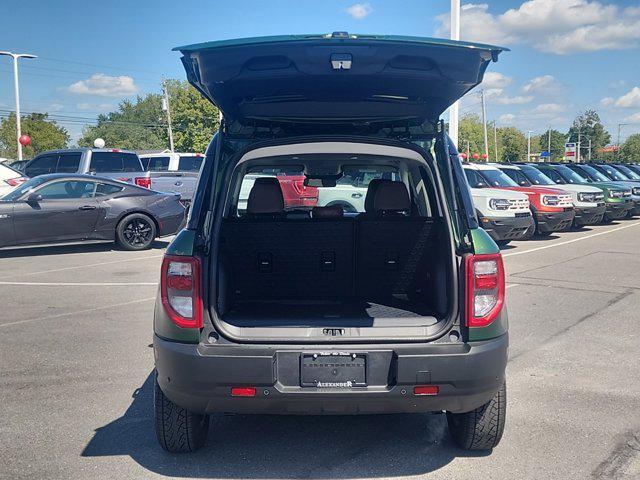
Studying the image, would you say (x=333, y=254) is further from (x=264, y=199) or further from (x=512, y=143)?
(x=512, y=143)

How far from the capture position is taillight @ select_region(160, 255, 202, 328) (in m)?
3.42

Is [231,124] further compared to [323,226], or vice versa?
[323,226]

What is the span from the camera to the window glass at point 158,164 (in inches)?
914

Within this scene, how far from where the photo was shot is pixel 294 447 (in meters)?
3.95

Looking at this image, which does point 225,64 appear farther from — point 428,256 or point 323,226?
point 428,256

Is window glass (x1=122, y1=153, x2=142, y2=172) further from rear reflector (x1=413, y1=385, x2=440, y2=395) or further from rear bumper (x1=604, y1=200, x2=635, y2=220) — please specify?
rear reflector (x1=413, y1=385, x2=440, y2=395)

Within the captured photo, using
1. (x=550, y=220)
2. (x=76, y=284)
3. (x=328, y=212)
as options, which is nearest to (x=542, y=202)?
A: (x=550, y=220)

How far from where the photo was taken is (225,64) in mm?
3336

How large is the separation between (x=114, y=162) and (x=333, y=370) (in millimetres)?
15801

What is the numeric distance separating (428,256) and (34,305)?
218 inches

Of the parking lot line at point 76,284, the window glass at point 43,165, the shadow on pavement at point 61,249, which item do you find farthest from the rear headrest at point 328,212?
the window glass at point 43,165

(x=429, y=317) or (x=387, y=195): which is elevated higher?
(x=387, y=195)

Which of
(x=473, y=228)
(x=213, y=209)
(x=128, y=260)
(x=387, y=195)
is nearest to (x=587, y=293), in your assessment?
(x=387, y=195)

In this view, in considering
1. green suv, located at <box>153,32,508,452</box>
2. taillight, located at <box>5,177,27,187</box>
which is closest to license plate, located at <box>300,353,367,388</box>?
green suv, located at <box>153,32,508,452</box>
